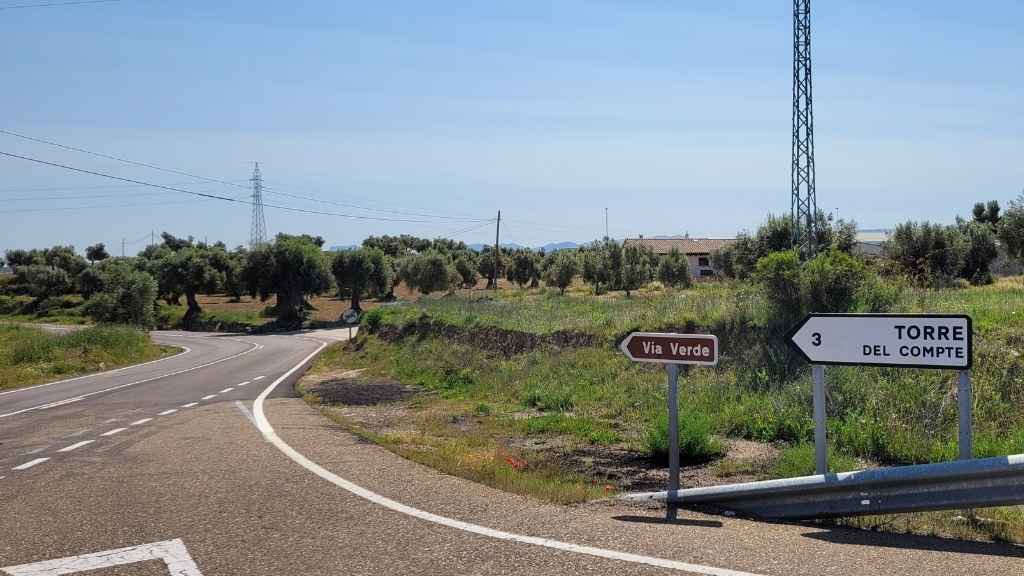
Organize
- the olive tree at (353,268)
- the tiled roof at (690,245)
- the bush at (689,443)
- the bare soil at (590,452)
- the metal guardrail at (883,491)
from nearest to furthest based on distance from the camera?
1. the metal guardrail at (883,491)
2. the bare soil at (590,452)
3. the bush at (689,443)
4. the olive tree at (353,268)
5. the tiled roof at (690,245)

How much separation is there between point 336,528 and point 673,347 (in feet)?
10.3

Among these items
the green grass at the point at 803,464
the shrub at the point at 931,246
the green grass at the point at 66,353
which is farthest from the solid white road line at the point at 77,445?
the shrub at the point at 931,246

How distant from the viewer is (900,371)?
11.8 m

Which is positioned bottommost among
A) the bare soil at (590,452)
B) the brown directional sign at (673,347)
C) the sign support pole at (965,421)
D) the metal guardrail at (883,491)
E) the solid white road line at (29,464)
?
the bare soil at (590,452)

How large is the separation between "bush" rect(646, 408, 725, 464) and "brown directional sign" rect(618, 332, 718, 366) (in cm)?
257

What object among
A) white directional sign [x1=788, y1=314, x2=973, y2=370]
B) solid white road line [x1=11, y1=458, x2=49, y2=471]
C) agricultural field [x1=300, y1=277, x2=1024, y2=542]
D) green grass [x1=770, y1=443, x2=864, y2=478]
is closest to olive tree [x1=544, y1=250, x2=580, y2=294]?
agricultural field [x1=300, y1=277, x2=1024, y2=542]

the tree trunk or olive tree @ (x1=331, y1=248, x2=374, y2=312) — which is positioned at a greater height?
olive tree @ (x1=331, y1=248, x2=374, y2=312)

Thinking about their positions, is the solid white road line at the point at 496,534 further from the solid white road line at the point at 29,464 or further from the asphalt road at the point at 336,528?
the solid white road line at the point at 29,464

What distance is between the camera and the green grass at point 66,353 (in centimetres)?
2993

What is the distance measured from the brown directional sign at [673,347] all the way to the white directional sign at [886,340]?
26.7 inches

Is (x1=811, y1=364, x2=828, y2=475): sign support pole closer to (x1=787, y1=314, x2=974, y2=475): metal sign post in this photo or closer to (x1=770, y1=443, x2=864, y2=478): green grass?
(x1=787, y1=314, x2=974, y2=475): metal sign post

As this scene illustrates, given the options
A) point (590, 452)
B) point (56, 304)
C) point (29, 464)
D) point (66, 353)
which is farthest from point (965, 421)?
point (56, 304)

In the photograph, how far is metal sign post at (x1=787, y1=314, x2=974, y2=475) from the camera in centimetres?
593

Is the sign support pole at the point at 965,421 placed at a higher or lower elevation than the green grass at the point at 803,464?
higher
